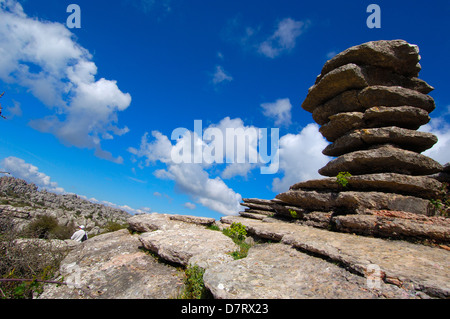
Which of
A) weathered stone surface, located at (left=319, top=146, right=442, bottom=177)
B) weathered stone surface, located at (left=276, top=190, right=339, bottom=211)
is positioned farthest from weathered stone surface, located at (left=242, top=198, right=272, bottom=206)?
weathered stone surface, located at (left=319, top=146, right=442, bottom=177)

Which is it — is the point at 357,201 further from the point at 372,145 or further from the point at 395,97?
the point at 395,97

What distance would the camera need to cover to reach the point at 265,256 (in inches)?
322

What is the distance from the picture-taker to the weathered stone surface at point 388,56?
45.6ft

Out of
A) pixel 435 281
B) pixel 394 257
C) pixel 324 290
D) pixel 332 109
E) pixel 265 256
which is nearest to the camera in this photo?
pixel 435 281

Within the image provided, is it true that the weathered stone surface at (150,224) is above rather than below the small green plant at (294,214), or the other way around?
below

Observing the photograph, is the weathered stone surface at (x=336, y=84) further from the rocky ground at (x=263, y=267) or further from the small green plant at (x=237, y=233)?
the small green plant at (x=237, y=233)

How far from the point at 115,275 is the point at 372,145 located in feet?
51.2

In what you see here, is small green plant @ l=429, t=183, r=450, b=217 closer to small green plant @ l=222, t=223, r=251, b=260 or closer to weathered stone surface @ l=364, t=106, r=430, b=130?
weathered stone surface @ l=364, t=106, r=430, b=130

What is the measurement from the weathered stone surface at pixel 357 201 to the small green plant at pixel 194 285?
882 cm

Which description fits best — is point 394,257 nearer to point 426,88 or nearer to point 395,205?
point 395,205

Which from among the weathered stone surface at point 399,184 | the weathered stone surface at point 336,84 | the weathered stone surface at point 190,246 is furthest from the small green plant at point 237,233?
the weathered stone surface at point 336,84
